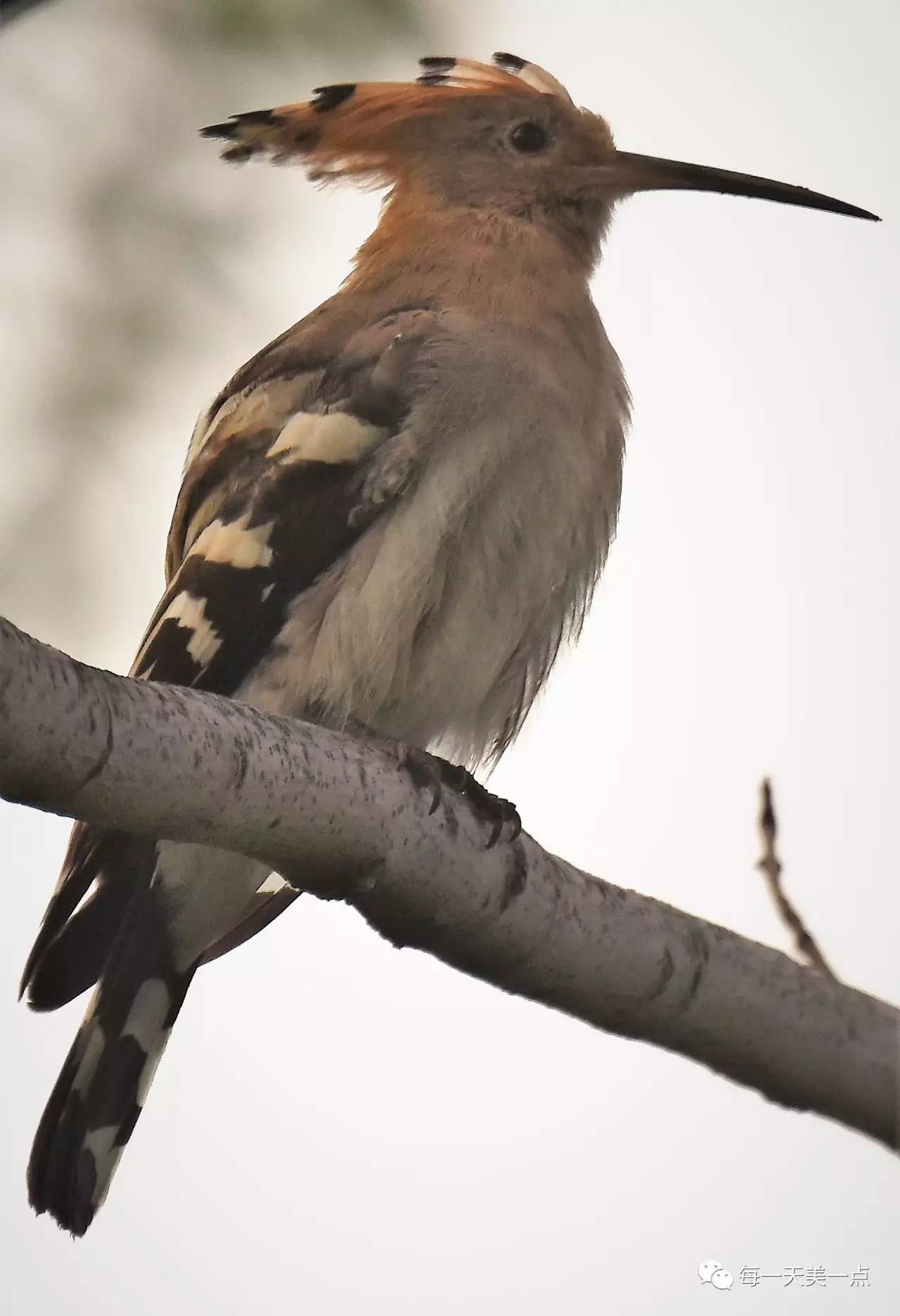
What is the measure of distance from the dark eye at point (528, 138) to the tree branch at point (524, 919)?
68 centimetres

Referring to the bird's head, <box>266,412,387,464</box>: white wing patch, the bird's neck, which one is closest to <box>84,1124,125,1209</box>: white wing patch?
<box>266,412,387,464</box>: white wing patch

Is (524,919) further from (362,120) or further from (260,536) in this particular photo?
(362,120)

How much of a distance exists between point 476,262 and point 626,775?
47 centimetres

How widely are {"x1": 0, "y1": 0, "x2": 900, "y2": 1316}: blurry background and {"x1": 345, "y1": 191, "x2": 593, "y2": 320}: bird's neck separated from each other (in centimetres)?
5

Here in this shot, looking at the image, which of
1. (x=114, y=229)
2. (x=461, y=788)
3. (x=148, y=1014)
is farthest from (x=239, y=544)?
(x=114, y=229)

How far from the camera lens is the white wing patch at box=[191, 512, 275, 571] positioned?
1062mm

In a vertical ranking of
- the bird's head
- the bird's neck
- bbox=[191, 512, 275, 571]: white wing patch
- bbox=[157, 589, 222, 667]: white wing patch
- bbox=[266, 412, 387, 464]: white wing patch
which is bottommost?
bbox=[157, 589, 222, 667]: white wing patch

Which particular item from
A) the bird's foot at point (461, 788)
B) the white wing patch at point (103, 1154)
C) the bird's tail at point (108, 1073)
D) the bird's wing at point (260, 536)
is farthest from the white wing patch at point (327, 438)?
the white wing patch at point (103, 1154)

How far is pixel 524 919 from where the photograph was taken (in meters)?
0.86

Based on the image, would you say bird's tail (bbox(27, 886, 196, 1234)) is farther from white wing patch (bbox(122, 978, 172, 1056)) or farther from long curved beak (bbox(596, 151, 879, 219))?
long curved beak (bbox(596, 151, 879, 219))

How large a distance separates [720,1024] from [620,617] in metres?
0.38

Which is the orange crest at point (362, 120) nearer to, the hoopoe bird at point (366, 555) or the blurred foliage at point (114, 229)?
the blurred foliage at point (114, 229)

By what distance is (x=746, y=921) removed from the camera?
975 millimetres

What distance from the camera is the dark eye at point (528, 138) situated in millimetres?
1321
